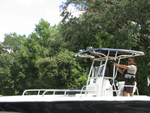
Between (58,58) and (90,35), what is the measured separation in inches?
153

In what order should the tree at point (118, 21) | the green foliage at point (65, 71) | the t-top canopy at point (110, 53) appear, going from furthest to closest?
the green foliage at point (65, 71) < the tree at point (118, 21) < the t-top canopy at point (110, 53)

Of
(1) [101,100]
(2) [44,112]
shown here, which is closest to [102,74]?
(1) [101,100]

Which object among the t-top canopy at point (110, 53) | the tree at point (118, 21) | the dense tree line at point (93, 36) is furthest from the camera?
the dense tree line at point (93, 36)

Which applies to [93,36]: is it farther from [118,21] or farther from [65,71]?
[65,71]

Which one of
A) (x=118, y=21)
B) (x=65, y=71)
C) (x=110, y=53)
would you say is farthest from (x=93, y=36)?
(x=110, y=53)

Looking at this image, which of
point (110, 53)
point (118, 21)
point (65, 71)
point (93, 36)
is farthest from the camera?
point (93, 36)

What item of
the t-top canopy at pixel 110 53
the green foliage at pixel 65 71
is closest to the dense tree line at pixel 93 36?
the green foliage at pixel 65 71

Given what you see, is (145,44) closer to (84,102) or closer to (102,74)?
(102,74)

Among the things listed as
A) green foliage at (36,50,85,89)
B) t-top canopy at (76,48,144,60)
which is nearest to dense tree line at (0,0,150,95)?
green foliage at (36,50,85,89)

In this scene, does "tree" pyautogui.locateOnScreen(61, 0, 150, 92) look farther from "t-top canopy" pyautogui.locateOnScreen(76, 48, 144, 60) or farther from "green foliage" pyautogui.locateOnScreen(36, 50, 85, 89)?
"t-top canopy" pyautogui.locateOnScreen(76, 48, 144, 60)

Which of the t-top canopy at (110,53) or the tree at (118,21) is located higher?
the tree at (118,21)

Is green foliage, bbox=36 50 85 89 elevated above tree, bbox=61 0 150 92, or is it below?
below

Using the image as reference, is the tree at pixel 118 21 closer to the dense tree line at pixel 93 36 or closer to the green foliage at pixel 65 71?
the dense tree line at pixel 93 36

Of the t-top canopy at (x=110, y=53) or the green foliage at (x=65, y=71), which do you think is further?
the green foliage at (x=65, y=71)
